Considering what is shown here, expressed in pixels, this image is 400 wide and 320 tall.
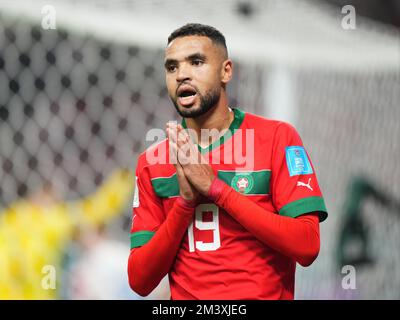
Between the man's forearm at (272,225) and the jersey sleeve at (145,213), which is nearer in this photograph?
the man's forearm at (272,225)

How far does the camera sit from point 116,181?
358 cm

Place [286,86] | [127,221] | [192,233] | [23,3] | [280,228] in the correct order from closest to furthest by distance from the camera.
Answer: [280,228], [192,233], [23,3], [127,221], [286,86]

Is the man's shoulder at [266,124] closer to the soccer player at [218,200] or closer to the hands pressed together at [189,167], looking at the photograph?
the soccer player at [218,200]

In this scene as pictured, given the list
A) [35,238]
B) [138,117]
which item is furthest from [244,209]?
[138,117]

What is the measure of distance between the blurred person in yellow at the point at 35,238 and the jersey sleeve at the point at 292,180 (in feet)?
5.84

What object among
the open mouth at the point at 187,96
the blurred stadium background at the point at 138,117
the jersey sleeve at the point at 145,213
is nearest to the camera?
the open mouth at the point at 187,96

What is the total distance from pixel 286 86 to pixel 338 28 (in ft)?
1.74

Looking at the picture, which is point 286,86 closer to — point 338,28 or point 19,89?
A: point 338,28

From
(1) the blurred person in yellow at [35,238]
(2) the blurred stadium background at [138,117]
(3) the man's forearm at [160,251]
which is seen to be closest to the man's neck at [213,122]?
(3) the man's forearm at [160,251]

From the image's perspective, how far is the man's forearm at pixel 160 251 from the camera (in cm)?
164

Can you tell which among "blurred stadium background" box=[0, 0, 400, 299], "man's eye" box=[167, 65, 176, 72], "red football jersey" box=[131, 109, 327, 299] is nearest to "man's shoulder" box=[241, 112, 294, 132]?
"red football jersey" box=[131, 109, 327, 299]

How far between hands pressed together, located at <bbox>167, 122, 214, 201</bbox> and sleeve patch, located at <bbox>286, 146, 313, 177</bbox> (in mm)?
181

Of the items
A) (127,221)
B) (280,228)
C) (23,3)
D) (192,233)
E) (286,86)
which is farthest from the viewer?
(286,86)

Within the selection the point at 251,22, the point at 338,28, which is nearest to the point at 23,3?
the point at 251,22
